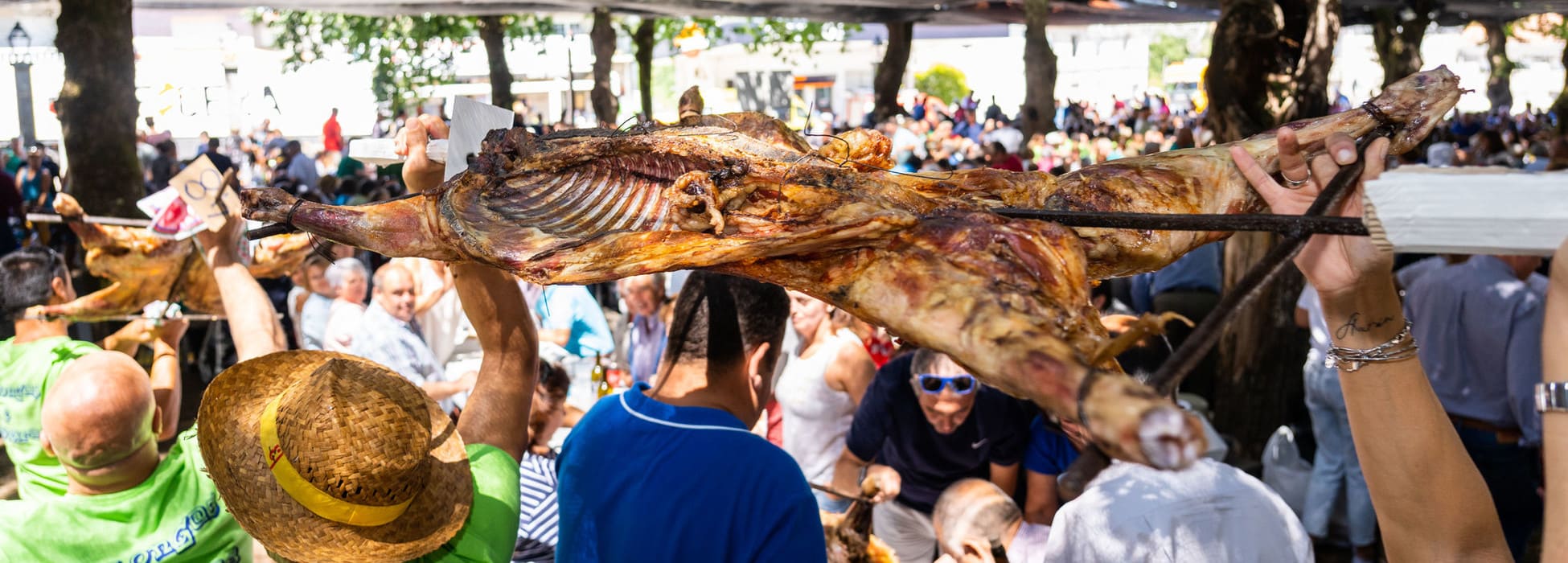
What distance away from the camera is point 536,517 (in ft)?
12.6

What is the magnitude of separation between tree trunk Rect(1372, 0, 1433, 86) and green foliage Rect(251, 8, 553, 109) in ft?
47.0

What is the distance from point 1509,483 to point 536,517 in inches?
171

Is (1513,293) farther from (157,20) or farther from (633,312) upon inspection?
(157,20)

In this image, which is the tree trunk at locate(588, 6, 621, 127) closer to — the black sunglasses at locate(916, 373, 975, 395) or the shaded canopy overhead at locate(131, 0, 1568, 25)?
the shaded canopy overhead at locate(131, 0, 1568, 25)

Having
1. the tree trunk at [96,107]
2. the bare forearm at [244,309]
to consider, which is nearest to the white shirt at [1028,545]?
the bare forearm at [244,309]

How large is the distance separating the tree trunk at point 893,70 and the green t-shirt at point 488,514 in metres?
16.6

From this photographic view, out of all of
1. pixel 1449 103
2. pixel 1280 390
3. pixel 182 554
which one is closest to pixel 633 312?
pixel 182 554

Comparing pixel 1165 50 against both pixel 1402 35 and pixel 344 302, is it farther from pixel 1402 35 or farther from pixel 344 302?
pixel 344 302

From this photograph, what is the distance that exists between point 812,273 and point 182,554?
2.59 metres

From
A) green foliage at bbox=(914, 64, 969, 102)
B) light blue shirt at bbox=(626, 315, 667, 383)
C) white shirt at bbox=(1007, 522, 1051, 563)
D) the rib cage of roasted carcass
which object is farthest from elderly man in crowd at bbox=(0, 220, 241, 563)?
green foliage at bbox=(914, 64, 969, 102)

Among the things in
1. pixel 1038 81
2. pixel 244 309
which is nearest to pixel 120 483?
pixel 244 309

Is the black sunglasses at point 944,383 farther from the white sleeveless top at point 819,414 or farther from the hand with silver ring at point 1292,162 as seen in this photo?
the hand with silver ring at point 1292,162

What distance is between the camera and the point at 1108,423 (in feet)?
3.68

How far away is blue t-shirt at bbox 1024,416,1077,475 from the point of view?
427cm
